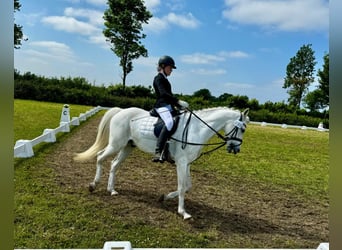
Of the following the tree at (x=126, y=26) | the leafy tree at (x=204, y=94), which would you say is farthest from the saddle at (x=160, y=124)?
the tree at (x=126, y=26)

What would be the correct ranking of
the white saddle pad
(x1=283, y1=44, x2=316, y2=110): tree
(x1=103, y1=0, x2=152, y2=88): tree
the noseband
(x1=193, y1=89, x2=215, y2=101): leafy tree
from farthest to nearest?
(x1=283, y1=44, x2=316, y2=110): tree
(x1=103, y1=0, x2=152, y2=88): tree
(x1=193, y1=89, x2=215, y2=101): leafy tree
the white saddle pad
the noseband

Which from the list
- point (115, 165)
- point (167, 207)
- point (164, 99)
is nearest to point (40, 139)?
point (115, 165)

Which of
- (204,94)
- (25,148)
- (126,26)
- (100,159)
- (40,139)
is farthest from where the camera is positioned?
(126,26)

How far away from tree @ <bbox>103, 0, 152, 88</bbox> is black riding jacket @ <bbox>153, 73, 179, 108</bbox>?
30.0 ft

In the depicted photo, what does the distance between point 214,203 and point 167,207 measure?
633 mm

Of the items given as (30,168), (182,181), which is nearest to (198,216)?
(182,181)

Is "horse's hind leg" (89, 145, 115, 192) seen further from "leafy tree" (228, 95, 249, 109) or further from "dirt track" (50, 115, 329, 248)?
"leafy tree" (228, 95, 249, 109)

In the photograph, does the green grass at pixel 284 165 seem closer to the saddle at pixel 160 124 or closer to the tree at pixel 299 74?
the saddle at pixel 160 124

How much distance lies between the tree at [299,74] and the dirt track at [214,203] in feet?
40.7

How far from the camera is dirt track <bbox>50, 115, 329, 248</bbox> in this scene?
132 inches

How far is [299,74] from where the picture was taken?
1717cm

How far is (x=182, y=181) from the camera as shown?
11.3 feet

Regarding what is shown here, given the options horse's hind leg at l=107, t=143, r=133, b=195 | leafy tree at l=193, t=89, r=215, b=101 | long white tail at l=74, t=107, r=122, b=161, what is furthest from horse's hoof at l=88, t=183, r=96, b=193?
leafy tree at l=193, t=89, r=215, b=101

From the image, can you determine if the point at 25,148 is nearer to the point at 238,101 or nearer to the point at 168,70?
the point at 168,70
